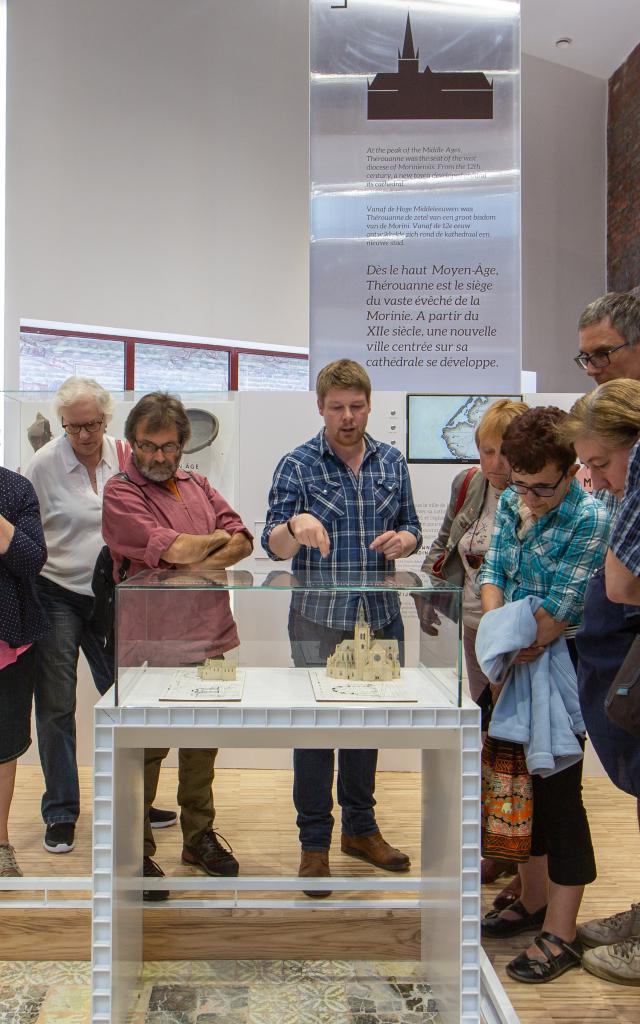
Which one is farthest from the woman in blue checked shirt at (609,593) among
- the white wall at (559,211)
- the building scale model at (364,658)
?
the white wall at (559,211)

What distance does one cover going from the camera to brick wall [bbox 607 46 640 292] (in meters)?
7.59

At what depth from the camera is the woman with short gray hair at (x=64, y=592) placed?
10.2 feet

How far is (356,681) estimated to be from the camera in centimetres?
177

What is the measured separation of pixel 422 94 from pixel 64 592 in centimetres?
287

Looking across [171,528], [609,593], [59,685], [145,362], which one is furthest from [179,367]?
[609,593]

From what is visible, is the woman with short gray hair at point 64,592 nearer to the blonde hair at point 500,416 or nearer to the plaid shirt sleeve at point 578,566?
the blonde hair at point 500,416

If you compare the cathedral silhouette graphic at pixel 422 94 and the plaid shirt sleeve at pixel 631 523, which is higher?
the cathedral silhouette graphic at pixel 422 94

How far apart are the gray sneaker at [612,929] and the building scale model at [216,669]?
4.25 feet

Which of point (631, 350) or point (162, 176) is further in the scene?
point (162, 176)

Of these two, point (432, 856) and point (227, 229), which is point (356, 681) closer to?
point (432, 856)

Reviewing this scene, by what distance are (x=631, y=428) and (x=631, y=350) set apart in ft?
2.26

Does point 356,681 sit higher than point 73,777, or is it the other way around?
point 356,681

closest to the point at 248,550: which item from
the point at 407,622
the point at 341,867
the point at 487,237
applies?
the point at 407,622

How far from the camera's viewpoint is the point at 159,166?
6668mm
